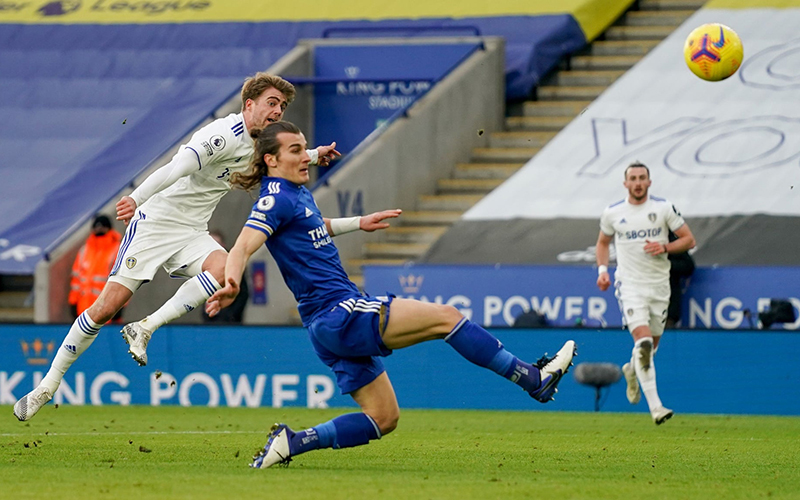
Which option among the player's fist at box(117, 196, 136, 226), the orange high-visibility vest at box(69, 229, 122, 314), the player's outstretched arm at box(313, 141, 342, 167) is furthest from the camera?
the orange high-visibility vest at box(69, 229, 122, 314)

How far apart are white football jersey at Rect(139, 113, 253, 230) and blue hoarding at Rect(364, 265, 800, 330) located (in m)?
6.35

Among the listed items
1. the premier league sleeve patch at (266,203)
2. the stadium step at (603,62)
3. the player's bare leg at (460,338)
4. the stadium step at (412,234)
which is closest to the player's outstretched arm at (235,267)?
the premier league sleeve patch at (266,203)

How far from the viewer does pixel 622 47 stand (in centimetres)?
2112

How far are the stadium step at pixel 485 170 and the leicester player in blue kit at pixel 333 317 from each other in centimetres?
1193

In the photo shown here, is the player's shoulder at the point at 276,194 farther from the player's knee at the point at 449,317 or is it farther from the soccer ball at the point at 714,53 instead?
the soccer ball at the point at 714,53

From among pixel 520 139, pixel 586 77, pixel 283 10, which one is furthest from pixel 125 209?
pixel 283 10

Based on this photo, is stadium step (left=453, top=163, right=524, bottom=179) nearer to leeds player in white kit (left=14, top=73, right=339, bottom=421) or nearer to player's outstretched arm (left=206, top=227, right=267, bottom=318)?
leeds player in white kit (left=14, top=73, right=339, bottom=421)

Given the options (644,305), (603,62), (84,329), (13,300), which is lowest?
(13,300)

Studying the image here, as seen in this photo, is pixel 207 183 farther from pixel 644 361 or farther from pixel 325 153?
pixel 644 361

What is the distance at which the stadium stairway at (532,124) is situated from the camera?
62.3 ft

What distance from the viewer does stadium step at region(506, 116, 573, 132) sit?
20078 mm

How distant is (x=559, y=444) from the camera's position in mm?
9719

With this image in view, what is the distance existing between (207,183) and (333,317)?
2.84 meters

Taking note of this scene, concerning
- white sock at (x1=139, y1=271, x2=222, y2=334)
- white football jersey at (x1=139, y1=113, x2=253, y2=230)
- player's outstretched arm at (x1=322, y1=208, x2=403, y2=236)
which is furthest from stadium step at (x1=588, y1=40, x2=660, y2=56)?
player's outstretched arm at (x1=322, y1=208, x2=403, y2=236)
